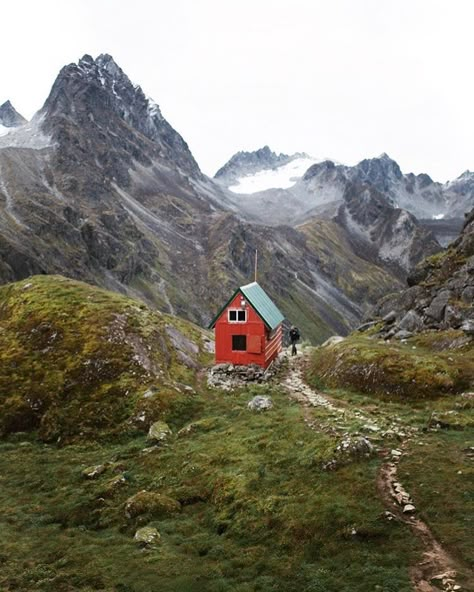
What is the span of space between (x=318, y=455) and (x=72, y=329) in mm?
28939

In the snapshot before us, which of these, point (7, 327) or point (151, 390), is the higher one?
point (7, 327)

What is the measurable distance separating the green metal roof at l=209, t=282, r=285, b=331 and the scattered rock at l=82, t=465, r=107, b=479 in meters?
22.4

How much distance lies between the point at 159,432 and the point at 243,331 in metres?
19.1

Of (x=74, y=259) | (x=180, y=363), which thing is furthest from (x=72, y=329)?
(x=74, y=259)

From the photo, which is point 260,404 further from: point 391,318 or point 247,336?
point 391,318

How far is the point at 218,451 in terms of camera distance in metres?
27.9

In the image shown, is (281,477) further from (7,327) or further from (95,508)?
(7,327)

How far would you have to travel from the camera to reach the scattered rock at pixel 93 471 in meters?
27.8

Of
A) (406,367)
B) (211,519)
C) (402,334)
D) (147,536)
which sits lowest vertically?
(147,536)

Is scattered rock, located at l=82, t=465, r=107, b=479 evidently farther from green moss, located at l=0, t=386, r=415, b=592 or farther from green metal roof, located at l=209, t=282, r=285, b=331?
green metal roof, located at l=209, t=282, r=285, b=331

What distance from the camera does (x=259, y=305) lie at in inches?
2013

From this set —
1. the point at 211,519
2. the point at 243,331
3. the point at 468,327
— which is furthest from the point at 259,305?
the point at 211,519

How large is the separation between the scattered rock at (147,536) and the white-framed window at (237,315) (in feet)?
98.4

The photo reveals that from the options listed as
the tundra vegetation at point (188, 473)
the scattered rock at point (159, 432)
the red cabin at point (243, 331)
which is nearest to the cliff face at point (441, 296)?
the tundra vegetation at point (188, 473)
